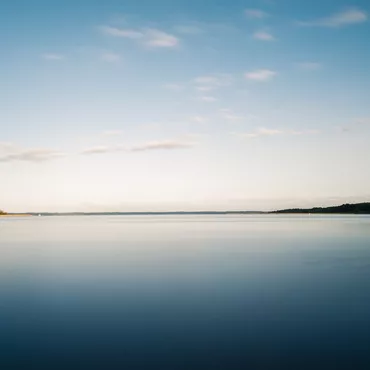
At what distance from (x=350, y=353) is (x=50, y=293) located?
11373 mm

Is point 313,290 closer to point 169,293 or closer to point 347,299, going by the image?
point 347,299

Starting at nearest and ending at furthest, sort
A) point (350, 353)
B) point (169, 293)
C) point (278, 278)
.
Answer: point (350, 353), point (169, 293), point (278, 278)

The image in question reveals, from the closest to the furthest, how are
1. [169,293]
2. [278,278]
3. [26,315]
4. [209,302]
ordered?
[26,315]
[209,302]
[169,293]
[278,278]

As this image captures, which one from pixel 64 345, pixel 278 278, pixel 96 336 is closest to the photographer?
pixel 64 345

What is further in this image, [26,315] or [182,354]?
[26,315]

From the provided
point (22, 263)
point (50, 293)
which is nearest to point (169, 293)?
point (50, 293)

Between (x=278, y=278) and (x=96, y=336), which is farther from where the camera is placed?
(x=278, y=278)

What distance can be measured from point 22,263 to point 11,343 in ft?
54.5

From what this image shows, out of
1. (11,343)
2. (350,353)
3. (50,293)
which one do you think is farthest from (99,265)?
(350,353)

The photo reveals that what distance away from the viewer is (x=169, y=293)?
16.0 metres

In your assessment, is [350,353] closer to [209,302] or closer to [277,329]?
[277,329]

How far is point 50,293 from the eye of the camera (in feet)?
53.2

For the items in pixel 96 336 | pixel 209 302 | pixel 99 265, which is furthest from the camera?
pixel 99 265

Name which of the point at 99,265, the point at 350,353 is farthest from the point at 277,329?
the point at 99,265
